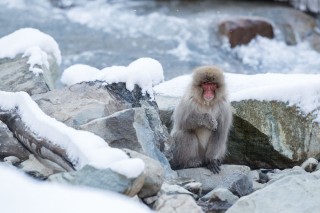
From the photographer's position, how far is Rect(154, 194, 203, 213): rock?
329cm

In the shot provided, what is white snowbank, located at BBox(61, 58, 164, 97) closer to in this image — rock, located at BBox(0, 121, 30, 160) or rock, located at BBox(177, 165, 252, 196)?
rock, located at BBox(177, 165, 252, 196)

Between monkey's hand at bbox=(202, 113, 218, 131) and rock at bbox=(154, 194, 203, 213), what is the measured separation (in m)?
1.55

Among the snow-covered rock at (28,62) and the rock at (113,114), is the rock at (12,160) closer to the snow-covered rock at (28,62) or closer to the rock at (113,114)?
the rock at (113,114)

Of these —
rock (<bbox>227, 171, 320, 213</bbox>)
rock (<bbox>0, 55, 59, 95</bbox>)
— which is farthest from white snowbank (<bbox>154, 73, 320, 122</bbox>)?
rock (<bbox>227, 171, 320, 213</bbox>)

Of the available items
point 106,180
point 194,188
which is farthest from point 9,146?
point 106,180

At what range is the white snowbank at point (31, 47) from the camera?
18.4 feet

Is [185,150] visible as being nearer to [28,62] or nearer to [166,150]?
[166,150]

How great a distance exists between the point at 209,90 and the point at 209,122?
0.24 meters

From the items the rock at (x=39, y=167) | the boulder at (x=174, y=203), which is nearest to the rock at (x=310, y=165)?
the boulder at (x=174, y=203)

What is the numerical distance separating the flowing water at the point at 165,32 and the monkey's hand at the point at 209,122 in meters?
4.90

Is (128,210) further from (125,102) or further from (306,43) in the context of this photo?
(306,43)

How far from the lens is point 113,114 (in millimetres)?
4219

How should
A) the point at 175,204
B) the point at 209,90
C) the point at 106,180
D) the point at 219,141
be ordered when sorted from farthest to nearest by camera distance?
the point at 219,141 → the point at 209,90 → the point at 175,204 → the point at 106,180

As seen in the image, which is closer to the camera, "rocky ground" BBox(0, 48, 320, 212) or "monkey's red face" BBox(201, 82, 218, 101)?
"rocky ground" BBox(0, 48, 320, 212)
